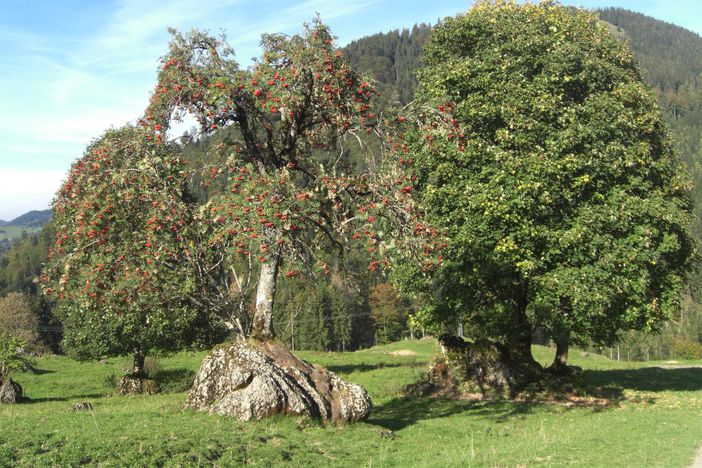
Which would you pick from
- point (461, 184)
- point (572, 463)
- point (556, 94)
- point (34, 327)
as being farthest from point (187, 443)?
point (34, 327)

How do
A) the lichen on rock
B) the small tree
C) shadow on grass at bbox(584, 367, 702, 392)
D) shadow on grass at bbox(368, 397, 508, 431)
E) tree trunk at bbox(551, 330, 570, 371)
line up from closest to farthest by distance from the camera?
shadow on grass at bbox(368, 397, 508, 431)
tree trunk at bbox(551, 330, 570, 371)
shadow on grass at bbox(584, 367, 702, 392)
the lichen on rock
the small tree

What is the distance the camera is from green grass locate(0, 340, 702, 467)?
1232 cm

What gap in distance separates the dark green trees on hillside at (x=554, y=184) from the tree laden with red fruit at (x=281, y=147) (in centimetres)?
681

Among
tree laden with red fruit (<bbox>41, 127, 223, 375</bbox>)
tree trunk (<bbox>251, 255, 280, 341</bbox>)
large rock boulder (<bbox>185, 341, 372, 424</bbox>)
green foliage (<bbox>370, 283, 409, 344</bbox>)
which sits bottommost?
green foliage (<bbox>370, 283, 409, 344</bbox>)

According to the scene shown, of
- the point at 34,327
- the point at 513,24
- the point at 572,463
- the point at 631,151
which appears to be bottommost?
the point at 34,327

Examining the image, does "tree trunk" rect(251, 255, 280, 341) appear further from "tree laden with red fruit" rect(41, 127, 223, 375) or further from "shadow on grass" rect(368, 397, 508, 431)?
"shadow on grass" rect(368, 397, 508, 431)

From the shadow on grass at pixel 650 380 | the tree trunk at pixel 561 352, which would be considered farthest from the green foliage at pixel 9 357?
the shadow on grass at pixel 650 380

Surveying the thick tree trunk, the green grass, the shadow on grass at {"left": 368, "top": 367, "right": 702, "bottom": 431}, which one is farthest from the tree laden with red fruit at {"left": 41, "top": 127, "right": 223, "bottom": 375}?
the thick tree trunk

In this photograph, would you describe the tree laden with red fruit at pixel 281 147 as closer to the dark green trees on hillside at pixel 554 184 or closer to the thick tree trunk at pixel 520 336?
the dark green trees on hillside at pixel 554 184

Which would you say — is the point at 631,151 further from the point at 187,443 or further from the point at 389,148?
the point at 187,443

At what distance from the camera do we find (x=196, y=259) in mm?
17172

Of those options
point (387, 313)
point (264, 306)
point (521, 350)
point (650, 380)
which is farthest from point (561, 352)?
point (387, 313)

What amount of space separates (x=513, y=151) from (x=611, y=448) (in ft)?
46.3

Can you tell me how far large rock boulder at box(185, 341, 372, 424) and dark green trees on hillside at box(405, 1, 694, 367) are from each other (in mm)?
9498
